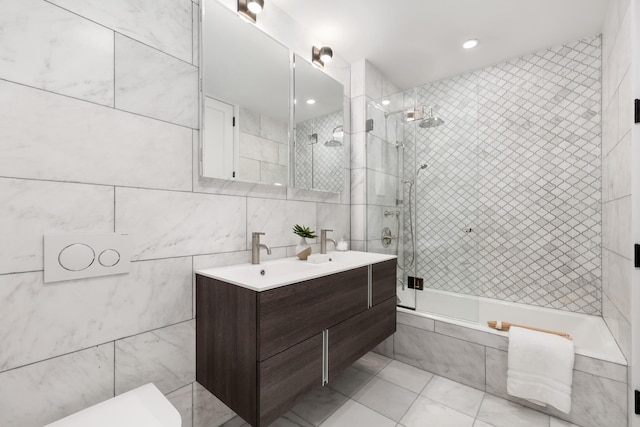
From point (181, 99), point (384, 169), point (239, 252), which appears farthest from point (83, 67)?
point (384, 169)

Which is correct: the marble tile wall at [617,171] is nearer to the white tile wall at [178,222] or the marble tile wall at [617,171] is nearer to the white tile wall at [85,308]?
the white tile wall at [178,222]

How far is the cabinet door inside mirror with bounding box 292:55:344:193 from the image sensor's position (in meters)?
→ 2.03

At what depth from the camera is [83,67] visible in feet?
3.57

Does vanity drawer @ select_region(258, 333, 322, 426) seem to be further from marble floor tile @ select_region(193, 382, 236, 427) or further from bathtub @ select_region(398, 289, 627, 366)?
bathtub @ select_region(398, 289, 627, 366)

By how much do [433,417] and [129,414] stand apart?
161 cm

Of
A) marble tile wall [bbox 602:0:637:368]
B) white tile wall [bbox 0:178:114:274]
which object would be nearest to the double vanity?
white tile wall [bbox 0:178:114:274]

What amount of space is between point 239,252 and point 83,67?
1.08 metres

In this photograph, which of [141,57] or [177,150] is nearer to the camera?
[141,57]

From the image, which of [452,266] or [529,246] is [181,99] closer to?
[452,266]

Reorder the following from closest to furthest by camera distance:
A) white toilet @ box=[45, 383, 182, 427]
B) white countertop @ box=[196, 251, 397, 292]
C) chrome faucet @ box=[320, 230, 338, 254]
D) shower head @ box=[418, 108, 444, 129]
Answer: white toilet @ box=[45, 383, 182, 427], white countertop @ box=[196, 251, 397, 292], chrome faucet @ box=[320, 230, 338, 254], shower head @ box=[418, 108, 444, 129]

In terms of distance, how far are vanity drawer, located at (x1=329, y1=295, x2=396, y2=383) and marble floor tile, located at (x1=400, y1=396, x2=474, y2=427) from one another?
A: 434mm

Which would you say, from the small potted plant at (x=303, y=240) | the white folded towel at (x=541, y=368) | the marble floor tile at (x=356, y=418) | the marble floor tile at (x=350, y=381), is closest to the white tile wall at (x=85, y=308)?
the small potted plant at (x=303, y=240)

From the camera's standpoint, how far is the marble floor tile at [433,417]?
1591 mm

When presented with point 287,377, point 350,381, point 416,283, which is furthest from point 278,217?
point 416,283
